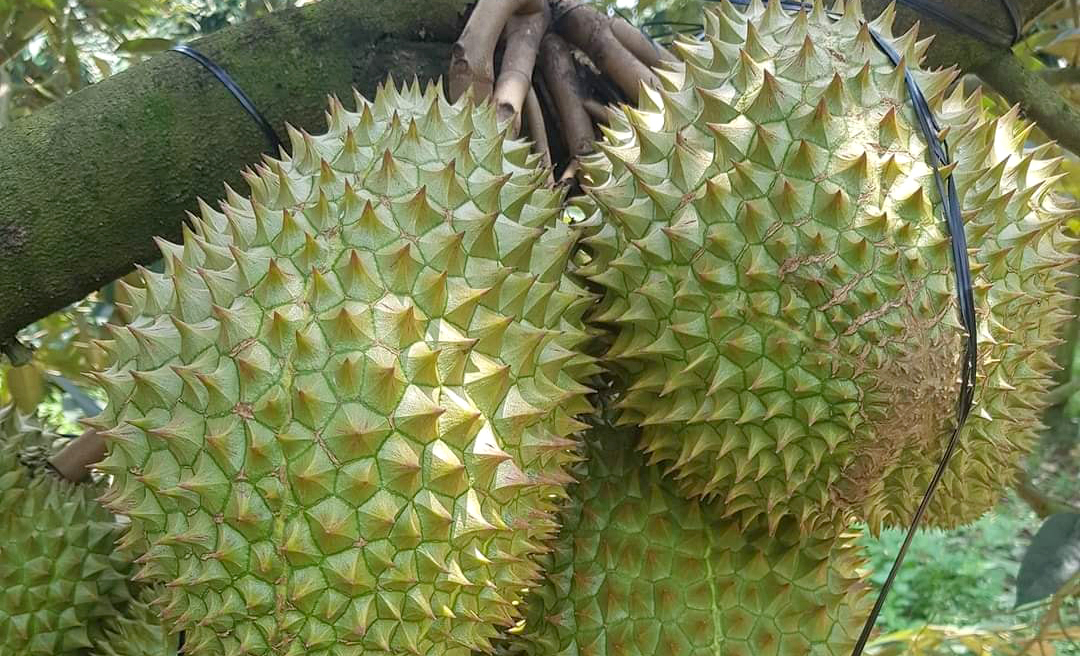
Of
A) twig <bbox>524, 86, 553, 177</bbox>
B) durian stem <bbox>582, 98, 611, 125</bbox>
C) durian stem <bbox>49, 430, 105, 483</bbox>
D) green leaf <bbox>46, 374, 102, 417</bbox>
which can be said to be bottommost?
green leaf <bbox>46, 374, 102, 417</bbox>

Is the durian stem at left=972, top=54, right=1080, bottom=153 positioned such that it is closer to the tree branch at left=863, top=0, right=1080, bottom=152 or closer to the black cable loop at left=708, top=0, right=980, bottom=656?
the tree branch at left=863, top=0, right=1080, bottom=152

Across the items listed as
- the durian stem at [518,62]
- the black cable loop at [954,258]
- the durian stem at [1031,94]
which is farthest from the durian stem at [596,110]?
the durian stem at [1031,94]

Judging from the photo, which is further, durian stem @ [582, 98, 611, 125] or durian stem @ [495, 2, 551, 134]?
durian stem @ [582, 98, 611, 125]

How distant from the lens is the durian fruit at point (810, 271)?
3.65ft

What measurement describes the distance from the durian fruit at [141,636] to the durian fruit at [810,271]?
722 mm

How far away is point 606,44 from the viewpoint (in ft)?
5.06

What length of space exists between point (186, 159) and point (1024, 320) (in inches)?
47.9

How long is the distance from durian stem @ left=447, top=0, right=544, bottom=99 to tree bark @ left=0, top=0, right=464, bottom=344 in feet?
0.53

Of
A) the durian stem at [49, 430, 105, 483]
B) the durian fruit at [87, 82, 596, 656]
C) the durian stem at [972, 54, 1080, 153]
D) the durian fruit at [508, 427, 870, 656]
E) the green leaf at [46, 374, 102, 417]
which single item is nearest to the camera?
the durian fruit at [87, 82, 596, 656]

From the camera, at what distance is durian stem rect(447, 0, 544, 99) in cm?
142

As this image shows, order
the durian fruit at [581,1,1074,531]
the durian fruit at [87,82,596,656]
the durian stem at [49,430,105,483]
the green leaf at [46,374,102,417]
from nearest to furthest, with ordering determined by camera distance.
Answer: the durian fruit at [87,82,596,656] → the durian fruit at [581,1,1074,531] → the durian stem at [49,430,105,483] → the green leaf at [46,374,102,417]

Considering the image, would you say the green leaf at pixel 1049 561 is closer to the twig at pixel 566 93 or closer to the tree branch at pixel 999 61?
the tree branch at pixel 999 61

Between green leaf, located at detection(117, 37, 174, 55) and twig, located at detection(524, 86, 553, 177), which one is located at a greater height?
twig, located at detection(524, 86, 553, 177)

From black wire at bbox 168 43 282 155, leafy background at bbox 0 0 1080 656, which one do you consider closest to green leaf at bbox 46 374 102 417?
leafy background at bbox 0 0 1080 656
